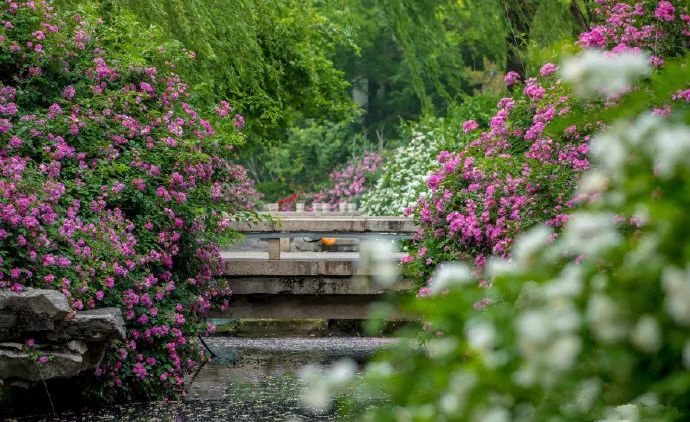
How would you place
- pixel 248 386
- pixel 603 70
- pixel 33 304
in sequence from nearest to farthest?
pixel 603 70, pixel 33 304, pixel 248 386

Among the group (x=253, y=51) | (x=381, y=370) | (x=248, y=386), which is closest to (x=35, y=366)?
(x=248, y=386)

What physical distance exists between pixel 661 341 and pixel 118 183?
25.9ft

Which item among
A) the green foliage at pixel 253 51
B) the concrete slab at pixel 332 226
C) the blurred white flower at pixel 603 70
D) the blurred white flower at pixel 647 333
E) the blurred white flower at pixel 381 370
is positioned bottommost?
the concrete slab at pixel 332 226

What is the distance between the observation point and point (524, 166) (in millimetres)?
9094

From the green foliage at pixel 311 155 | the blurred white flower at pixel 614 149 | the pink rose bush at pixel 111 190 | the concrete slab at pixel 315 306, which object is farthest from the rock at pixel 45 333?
the green foliage at pixel 311 155

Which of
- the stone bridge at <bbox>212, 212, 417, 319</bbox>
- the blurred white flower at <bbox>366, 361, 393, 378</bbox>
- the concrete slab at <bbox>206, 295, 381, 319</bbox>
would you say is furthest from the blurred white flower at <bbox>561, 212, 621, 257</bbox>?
the concrete slab at <bbox>206, 295, 381, 319</bbox>

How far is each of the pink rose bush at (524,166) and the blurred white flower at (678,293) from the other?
601 centimetres

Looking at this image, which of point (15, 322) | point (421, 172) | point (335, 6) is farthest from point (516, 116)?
point (421, 172)

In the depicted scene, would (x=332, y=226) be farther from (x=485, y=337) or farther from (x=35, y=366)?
(x=485, y=337)

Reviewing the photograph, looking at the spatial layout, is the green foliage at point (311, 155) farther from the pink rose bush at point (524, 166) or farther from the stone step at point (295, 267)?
the pink rose bush at point (524, 166)

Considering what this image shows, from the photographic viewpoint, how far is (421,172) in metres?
21.1

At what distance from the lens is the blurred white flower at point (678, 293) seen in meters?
2.09

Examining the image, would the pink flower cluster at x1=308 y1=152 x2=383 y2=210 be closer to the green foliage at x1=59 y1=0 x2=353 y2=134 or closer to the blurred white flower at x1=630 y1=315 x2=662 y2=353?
the green foliage at x1=59 y1=0 x2=353 y2=134

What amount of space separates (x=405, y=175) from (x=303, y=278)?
7588 millimetres
